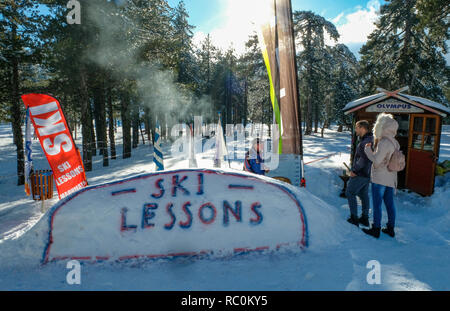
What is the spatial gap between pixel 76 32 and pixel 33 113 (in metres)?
6.63

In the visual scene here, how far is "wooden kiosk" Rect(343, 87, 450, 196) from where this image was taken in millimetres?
6277

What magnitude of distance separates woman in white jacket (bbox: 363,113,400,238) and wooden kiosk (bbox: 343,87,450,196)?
3.63m

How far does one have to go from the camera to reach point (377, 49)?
18844mm

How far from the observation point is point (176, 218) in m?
3.40

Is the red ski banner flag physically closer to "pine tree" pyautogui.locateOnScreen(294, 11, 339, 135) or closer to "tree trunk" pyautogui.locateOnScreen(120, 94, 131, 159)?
"tree trunk" pyautogui.locateOnScreen(120, 94, 131, 159)

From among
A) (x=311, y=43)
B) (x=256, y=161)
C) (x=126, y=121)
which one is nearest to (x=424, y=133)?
(x=256, y=161)

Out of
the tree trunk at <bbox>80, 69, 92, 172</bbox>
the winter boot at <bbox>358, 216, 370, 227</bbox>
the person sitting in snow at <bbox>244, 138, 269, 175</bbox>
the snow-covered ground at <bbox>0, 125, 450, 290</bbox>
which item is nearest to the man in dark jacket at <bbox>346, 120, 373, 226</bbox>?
the winter boot at <bbox>358, 216, 370, 227</bbox>

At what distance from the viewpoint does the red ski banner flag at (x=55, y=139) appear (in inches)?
214

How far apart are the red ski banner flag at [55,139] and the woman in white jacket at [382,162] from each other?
590 centimetres

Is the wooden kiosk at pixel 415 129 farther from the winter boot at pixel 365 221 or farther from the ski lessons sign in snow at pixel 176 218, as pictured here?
the ski lessons sign in snow at pixel 176 218

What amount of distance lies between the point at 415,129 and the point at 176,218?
7014 millimetres
